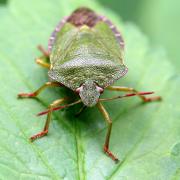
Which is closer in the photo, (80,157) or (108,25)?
(80,157)

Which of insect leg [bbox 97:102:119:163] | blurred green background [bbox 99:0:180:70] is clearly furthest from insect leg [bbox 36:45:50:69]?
blurred green background [bbox 99:0:180:70]

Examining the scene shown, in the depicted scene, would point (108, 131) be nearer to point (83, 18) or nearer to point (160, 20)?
Answer: point (83, 18)

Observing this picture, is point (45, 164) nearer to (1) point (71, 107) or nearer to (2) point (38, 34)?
(1) point (71, 107)

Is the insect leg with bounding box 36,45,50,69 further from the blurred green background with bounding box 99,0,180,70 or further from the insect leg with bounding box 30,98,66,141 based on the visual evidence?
the blurred green background with bounding box 99,0,180,70

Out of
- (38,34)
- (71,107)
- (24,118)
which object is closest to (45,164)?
(24,118)

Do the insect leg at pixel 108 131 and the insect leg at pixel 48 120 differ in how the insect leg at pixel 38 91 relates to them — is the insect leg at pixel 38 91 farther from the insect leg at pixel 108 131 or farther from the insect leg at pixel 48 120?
the insect leg at pixel 108 131

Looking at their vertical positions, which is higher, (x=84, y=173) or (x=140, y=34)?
(x=140, y=34)
